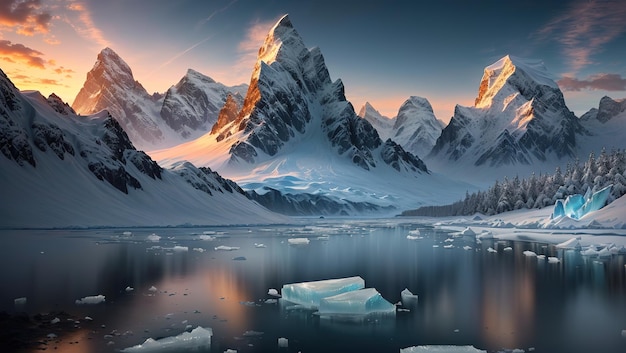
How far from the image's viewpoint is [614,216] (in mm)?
79625

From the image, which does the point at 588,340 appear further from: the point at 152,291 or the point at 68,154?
the point at 68,154

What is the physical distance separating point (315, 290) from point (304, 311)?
1.32m

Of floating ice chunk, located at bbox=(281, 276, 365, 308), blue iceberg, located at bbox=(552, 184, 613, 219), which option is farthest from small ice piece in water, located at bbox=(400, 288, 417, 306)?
blue iceberg, located at bbox=(552, 184, 613, 219)

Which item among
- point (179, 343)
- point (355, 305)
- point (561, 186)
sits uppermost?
point (561, 186)

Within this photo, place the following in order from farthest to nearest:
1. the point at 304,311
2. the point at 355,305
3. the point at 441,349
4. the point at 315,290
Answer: the point at 315,290 < the point at 304,311 < the point at 355,305 < the point at 441,349

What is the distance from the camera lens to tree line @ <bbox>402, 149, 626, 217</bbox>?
100562mm

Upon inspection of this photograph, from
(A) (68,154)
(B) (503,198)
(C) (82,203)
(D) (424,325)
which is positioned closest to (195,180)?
(A) (68,154)

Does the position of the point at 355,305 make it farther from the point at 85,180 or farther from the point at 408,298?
the point at 85,180

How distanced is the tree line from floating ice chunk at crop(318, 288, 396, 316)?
82.3 meters

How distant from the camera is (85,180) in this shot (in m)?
107

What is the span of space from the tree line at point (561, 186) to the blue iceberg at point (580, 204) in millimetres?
4468

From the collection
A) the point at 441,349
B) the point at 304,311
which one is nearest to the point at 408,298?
the point at 304,311

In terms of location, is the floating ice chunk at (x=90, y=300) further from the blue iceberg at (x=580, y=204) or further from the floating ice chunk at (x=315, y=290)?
the blue iceberg at (x=580, y=204)

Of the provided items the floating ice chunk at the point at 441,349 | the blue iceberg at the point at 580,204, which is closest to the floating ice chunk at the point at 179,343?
the floating ice chunk at the point at 441,349
